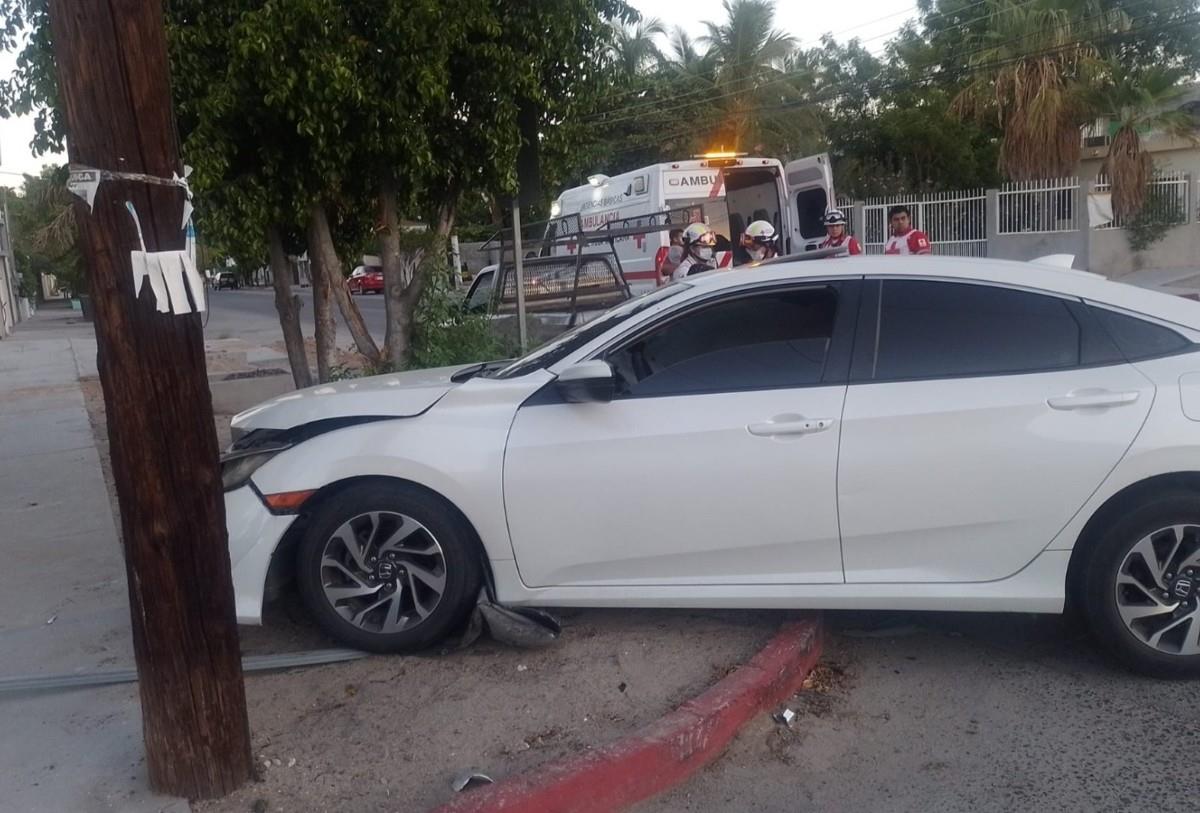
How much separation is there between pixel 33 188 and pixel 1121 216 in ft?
149

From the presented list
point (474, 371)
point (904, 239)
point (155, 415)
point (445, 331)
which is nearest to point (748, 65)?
point (904, 239)

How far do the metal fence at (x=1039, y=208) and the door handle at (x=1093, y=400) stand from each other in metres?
21.4

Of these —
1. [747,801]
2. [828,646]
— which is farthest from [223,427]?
[747,801]

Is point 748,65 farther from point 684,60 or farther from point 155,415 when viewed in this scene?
point 155,415

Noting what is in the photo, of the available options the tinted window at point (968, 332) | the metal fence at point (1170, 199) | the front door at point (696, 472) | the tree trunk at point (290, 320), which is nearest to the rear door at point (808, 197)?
the tree trunk at point (290, 320)

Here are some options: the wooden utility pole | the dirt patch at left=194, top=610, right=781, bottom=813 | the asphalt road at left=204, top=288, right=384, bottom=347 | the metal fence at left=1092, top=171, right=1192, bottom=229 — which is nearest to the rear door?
the asphalt road at left=204, top=288, right=384, bottom=347

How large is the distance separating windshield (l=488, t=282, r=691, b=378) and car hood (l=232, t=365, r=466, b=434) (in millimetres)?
309

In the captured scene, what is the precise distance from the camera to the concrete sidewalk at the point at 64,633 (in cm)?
390

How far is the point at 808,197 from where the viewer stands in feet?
55.9

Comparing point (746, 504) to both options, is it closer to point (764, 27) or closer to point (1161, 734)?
point (1161, 734)

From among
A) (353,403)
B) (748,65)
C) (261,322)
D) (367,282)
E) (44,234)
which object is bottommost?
(261,322)

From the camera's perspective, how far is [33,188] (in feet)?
168

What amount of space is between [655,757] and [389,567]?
144 cm

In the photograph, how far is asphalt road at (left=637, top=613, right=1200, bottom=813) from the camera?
151 inches
